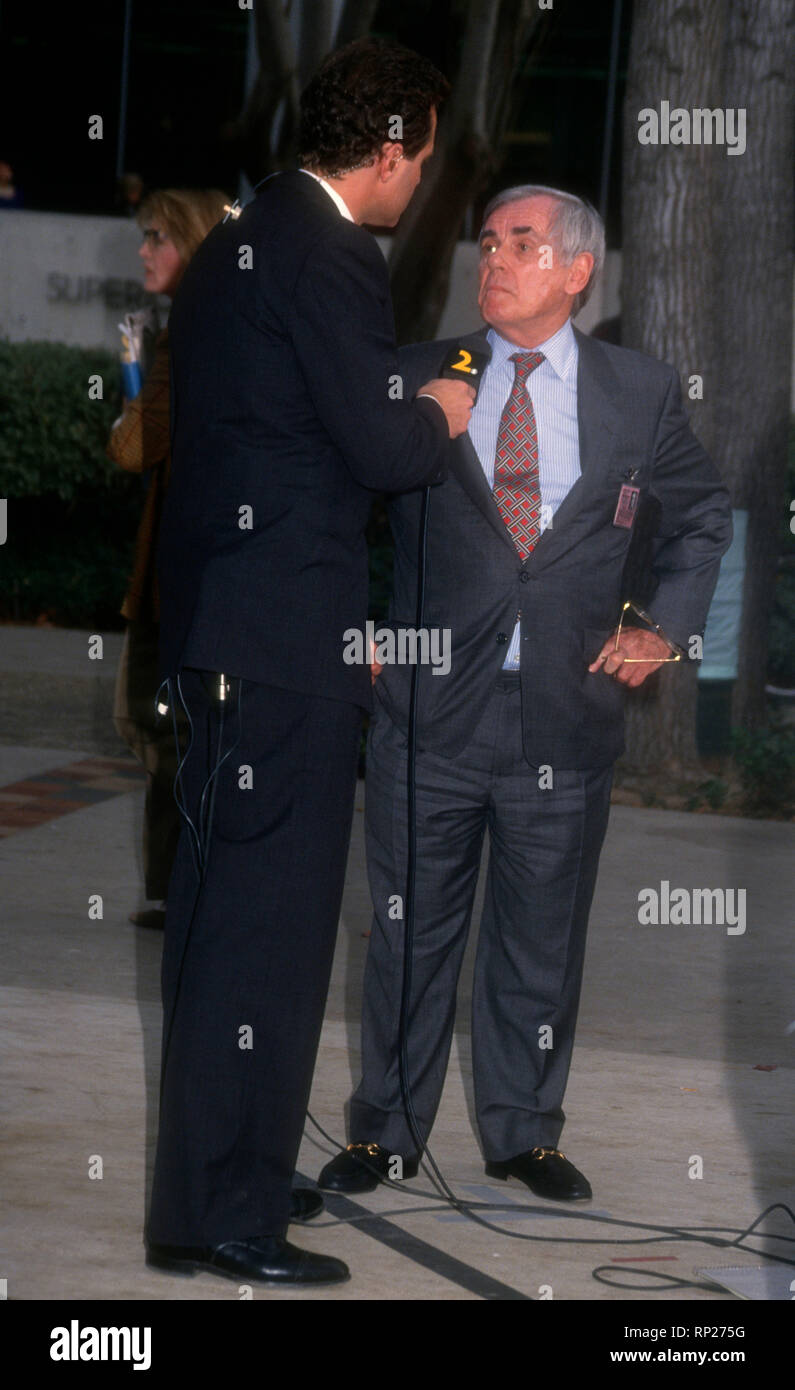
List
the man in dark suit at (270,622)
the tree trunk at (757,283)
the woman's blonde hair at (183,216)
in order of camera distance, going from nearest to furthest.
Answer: the man in dark suit at (270,622) → the woman's blonde hair at (183,216) → the tree trunk at (757,283)

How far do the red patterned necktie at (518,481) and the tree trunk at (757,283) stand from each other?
5.77m

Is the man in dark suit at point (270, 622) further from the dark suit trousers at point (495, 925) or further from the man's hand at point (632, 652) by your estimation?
the man's hand at point (632, 652)

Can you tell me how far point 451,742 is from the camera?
457 centimetres

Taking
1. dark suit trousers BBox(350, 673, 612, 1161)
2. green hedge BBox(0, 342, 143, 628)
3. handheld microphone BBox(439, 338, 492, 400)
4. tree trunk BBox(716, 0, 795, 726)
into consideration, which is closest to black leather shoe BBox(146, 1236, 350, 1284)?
dark suit trousers BBox(350, 673, 612, 1161)

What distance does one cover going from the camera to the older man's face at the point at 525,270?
456 cm

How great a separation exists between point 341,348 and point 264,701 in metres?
0.63

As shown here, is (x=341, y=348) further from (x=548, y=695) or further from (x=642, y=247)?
(x=642, y=247)

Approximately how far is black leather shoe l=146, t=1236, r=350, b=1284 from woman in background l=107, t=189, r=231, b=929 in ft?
7.96

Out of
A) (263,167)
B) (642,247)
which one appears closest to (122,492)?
(263,167)

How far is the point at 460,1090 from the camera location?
5395 millimetres

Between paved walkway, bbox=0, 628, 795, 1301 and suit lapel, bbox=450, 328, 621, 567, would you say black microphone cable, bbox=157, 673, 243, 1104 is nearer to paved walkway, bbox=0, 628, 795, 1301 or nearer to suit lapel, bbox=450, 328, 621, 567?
paved walkway, bbox=0, 628, 795, 1301

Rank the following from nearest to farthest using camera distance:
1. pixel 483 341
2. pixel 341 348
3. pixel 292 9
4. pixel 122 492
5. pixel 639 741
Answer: pixel 341 348 < pixel 483 341 < pixel 639 741 < pixel 122 492 < pixel 292 9

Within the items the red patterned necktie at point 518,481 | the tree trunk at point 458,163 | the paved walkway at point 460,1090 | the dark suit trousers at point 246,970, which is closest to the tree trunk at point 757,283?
the paved walkway at point 460,1090

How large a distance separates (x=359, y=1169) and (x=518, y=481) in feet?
4.85
